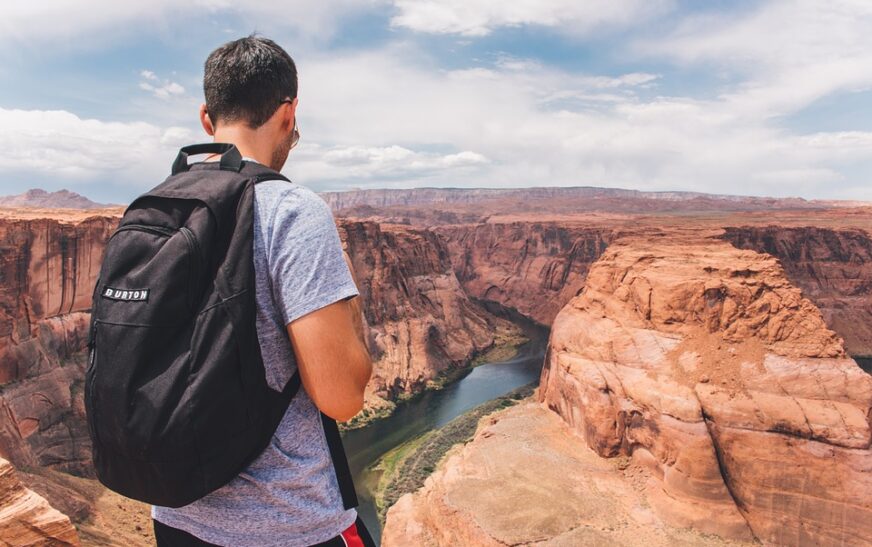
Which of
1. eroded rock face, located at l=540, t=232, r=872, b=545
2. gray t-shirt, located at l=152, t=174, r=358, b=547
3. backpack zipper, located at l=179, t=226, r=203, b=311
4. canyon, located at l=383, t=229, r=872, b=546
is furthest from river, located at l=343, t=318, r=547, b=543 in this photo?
backpack zipper, located at l=179, t=226, r=203, b=311

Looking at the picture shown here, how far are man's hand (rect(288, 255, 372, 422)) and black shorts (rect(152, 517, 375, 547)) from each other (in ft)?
1.79

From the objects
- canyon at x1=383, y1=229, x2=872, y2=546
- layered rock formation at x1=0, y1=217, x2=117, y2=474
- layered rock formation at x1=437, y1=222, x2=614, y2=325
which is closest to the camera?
canyon at x1=383, y1=229, x2=872, y2=546

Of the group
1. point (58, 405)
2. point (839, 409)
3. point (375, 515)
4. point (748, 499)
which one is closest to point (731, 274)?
point (839, 409)

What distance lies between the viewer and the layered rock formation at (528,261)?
6400 centimetres

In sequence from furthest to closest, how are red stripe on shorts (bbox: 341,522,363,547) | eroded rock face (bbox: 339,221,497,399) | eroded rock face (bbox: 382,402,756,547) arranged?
eroded rock face (bbox: 339,221,497,399)
eroded rock face (bbox: 382,402,756,547)
red stripe on shorts (bbox: 341,522,363,547)

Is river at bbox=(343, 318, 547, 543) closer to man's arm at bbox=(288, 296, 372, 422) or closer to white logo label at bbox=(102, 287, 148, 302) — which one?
man's arm at bbox=(288, 296, 372, 422)

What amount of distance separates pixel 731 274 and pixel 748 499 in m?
8.26

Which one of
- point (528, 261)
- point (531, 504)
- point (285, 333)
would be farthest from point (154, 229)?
point (528, 261)

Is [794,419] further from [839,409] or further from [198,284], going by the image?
[198,284]

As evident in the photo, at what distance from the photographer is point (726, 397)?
16.9m

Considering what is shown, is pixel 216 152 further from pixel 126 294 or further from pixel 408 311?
pixel 408 311

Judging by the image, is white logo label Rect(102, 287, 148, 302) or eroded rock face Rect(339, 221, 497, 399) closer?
white logo label Rect(102, 287, 148, 302)

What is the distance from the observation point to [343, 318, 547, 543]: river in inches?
1047

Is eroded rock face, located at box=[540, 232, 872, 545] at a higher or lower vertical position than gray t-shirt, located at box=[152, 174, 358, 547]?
lower
